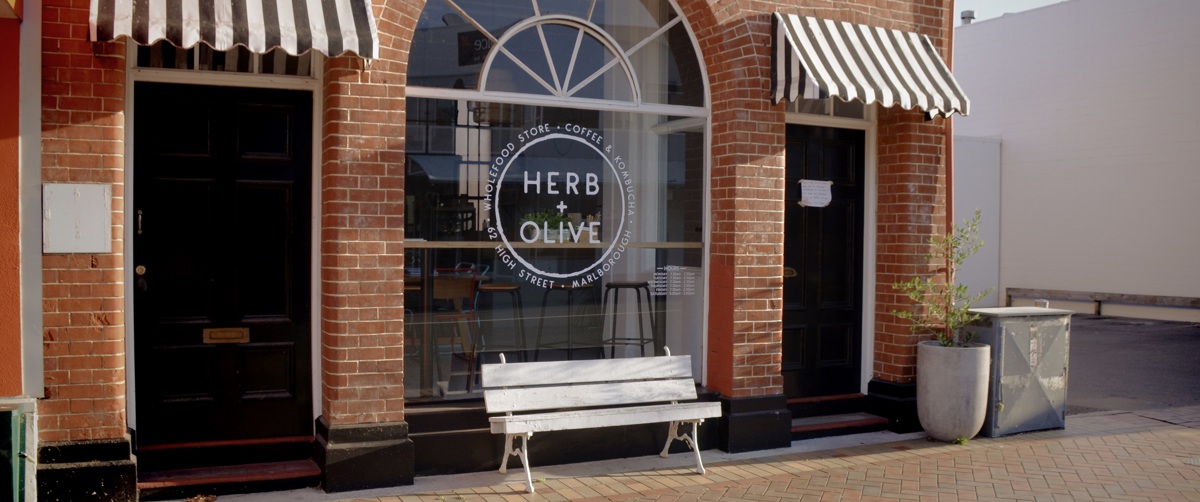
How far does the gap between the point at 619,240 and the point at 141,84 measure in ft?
10.7

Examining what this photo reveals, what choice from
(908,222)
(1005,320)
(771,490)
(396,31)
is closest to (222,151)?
(396,31)

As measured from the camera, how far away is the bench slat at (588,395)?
6.09m

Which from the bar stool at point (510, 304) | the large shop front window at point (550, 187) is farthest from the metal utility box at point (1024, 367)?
the bar stool at point (510, 304)

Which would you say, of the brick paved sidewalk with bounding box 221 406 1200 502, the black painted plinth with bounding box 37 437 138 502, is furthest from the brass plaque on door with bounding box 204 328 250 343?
the brick paved sidewalk with bounding box 221 406 1200 502

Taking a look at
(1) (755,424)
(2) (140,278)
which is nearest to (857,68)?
(1) (755,424)

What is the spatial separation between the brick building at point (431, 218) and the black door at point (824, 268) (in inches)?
1.0

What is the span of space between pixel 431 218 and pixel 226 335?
146 centimetres

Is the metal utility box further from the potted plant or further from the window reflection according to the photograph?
the window reflection

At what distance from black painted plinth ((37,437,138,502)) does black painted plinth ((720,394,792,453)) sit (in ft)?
12.6

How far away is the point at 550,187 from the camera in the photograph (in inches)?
264

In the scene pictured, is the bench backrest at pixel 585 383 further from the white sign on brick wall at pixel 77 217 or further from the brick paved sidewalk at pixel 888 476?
the white sign on brick wall at pixel 77 217

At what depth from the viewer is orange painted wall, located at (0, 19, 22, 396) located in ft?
16.6

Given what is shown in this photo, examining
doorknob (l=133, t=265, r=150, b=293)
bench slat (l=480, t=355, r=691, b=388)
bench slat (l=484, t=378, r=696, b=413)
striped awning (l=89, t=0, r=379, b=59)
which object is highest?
striped awning (l=89, t=0, r=379, b=59)

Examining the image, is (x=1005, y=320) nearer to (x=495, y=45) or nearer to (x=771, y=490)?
(x=771, y=490)
